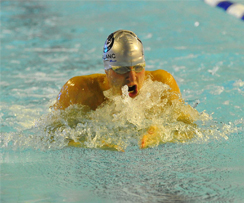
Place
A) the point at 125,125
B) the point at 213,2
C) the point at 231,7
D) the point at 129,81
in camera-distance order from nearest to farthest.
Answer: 1. the point at 129,81
2. the point at 125,125
3. the point at 231,7
4. the point at 213,2

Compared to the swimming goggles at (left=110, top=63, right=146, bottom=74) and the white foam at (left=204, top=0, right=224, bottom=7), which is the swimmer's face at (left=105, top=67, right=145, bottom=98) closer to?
the swimming goggles at (left=110, top=63, right=146, bottom=74)

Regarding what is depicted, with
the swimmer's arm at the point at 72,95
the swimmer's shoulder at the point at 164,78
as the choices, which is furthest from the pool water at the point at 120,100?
the swimmer's shoulder at the point at 164,78

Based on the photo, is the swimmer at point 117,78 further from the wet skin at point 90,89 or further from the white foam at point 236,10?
the white foam at point 236,10

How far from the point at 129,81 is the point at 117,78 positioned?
91mm

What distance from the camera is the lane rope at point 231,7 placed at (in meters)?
6.67

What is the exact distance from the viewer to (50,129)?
2.53m

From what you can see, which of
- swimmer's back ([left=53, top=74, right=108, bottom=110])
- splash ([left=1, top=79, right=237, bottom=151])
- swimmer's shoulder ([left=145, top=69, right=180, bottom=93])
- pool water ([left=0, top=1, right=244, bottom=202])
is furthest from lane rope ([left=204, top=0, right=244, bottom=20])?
swimmer's back ([left=53, top=74, right=108, bottom=110])

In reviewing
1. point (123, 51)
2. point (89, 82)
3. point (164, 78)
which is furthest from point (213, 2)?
point (123, 51)

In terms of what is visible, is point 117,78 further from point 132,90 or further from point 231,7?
point 231,7

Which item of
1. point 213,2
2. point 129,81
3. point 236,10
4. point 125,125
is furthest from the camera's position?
point 213,2

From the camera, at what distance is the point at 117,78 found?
2.45 m

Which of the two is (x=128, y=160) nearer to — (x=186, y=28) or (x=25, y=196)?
(x=25, y=196)

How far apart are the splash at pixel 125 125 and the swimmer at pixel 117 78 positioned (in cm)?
5

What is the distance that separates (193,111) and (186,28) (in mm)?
4192
